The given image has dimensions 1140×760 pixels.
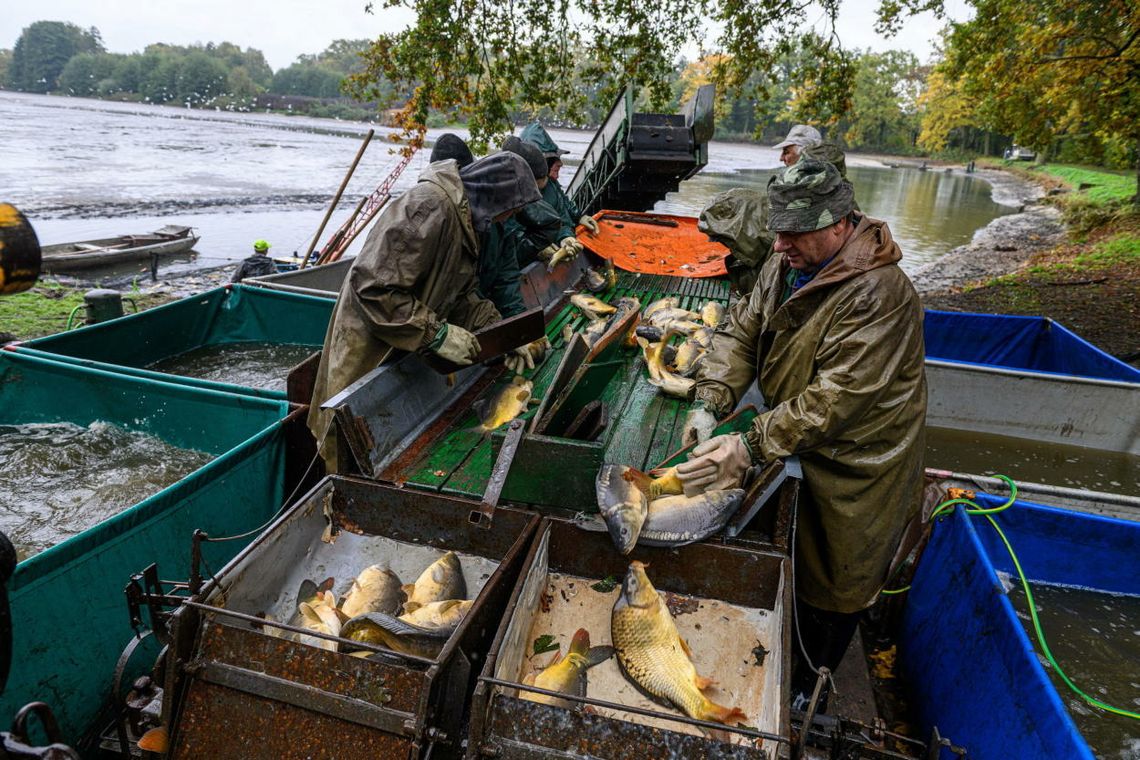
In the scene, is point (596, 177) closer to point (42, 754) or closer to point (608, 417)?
point (608, 417)

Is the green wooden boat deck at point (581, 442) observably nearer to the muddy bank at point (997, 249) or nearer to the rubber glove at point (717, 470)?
the rubber glove at point (717, 470)

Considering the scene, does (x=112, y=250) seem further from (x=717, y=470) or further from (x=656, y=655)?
(x=656, y=655)

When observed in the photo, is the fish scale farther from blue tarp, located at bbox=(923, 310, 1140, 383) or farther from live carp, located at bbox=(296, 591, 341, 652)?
blue tarp, located at bbox=(923, 310, 1140, 383)

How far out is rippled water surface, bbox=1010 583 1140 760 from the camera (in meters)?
3.87

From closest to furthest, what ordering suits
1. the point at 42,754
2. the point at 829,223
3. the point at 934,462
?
the point at 42,754
the point at 829,223
the point at 934,462

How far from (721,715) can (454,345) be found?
232 centimetres

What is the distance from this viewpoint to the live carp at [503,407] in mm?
3932

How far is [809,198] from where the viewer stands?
288 cm

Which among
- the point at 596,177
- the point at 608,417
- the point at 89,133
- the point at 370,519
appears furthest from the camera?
the point at 89,133

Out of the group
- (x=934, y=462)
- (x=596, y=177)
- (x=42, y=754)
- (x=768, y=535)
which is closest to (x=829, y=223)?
(x=768, y=535)

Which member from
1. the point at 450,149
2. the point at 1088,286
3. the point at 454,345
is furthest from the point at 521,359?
the point at 1088,286

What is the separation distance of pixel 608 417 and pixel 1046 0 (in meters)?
12.0

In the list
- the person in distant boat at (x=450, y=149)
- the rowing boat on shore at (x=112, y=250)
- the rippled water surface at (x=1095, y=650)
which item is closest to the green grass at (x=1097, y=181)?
the rippled water surface at (x=1095, y=650)

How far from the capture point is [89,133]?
43500 millimetres
